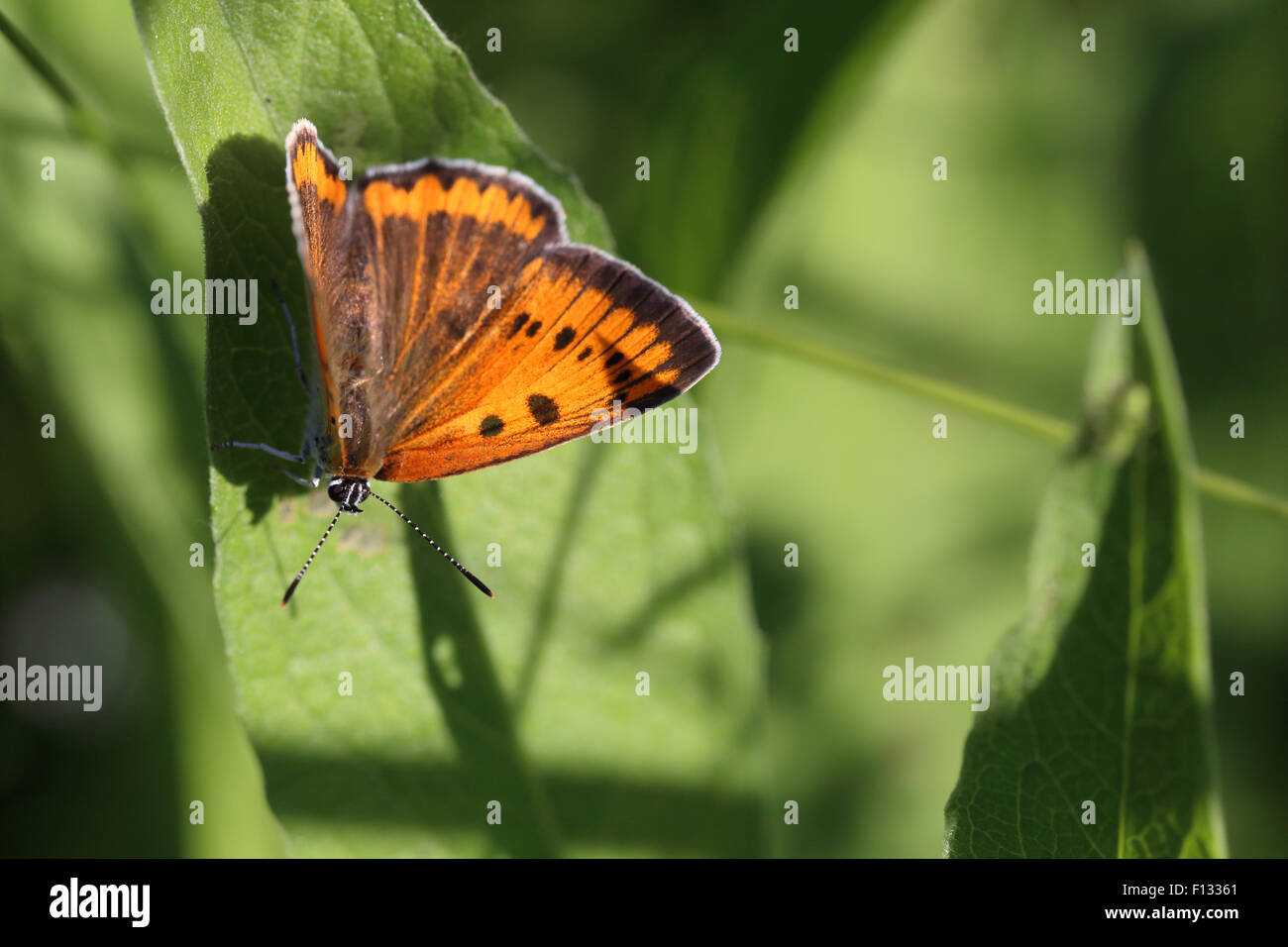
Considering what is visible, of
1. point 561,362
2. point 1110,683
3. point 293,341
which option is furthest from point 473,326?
point 1110,683

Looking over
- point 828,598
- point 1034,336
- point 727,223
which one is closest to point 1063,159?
point 1034,336

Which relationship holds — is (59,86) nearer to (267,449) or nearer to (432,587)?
(267,449)

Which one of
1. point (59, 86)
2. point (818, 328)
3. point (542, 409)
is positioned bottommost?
point (542, 409)

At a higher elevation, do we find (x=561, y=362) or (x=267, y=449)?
(x=561, y=362)

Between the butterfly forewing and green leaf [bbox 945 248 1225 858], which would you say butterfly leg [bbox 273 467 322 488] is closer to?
the butterfly forewing

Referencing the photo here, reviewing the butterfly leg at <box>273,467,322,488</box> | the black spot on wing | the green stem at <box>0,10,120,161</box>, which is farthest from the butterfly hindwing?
the green stem at <box>0,10,120,161</box>
